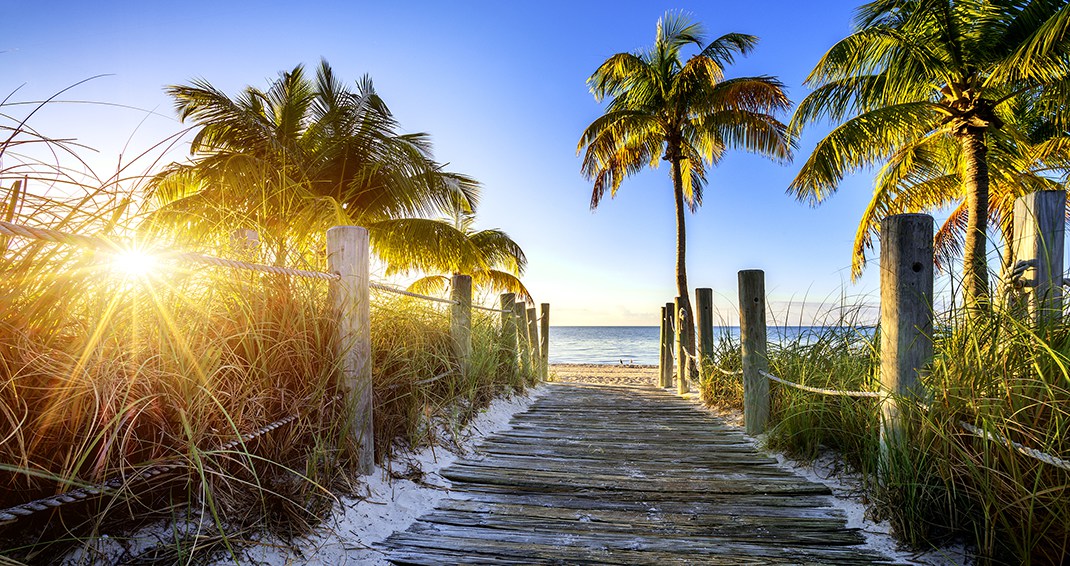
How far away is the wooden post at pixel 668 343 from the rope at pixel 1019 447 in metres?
8.42

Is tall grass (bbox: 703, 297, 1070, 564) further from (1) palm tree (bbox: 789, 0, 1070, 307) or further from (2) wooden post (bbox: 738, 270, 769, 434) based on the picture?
(1) palm tree (bbox: 789, 0, 1070, 307)

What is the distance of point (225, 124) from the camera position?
9.55 meters

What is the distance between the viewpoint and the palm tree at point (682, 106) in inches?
394

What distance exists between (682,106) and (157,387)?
1103 cm

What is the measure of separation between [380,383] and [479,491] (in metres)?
0.85

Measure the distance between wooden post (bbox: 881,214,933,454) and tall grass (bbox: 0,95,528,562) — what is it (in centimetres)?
258

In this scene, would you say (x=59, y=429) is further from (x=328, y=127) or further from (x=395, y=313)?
(x=328, y=127)

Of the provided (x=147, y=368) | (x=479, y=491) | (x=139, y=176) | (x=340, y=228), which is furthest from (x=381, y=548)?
(x=139, y=176)

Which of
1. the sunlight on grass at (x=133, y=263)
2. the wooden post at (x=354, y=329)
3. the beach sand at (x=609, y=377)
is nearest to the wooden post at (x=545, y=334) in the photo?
the beach sand at (x=609, y=377)

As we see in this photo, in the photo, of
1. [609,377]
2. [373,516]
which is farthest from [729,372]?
[609,377]

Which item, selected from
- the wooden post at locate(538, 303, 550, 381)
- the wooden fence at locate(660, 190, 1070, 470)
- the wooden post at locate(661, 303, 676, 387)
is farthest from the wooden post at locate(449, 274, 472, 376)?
the wooden post at locate(538, 303, 550, 381)

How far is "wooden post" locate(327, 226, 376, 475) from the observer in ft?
8.21

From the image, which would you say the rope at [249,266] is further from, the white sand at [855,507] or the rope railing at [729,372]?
the rope railing at [729,372]

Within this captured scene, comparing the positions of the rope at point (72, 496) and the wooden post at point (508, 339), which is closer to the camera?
the rope at point (72, 496)
